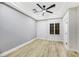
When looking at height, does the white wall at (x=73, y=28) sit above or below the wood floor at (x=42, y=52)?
above

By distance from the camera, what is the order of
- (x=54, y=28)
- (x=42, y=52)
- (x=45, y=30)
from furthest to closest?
(x=45, y=30), (x=54, y=28), (x=42, y=52)

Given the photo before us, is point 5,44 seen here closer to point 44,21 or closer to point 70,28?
point 70,28

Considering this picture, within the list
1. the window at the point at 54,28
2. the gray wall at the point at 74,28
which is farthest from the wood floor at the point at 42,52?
the window at the point at 54,28

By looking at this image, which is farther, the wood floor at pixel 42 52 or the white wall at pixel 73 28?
the white wall at pixel 73 28

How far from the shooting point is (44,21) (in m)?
11.2

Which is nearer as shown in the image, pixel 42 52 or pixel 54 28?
pixel 42 52

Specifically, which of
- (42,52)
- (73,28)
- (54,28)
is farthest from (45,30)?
(42,52)

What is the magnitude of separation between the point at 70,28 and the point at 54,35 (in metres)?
4.47

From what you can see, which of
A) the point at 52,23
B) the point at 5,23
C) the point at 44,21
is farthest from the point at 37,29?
the point at 5,23

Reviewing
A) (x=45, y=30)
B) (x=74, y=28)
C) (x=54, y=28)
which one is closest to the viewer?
(x=74, y=28)

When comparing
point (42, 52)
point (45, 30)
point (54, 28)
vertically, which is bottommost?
point (42, 52)

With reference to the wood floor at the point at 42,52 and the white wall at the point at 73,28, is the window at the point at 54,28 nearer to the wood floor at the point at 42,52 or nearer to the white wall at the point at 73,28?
the wood floor at the point at 42,52

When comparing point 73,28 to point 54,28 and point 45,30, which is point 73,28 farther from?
point 45,30

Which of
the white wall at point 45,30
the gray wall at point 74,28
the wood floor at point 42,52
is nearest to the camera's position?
the wood floor at point 42,52
